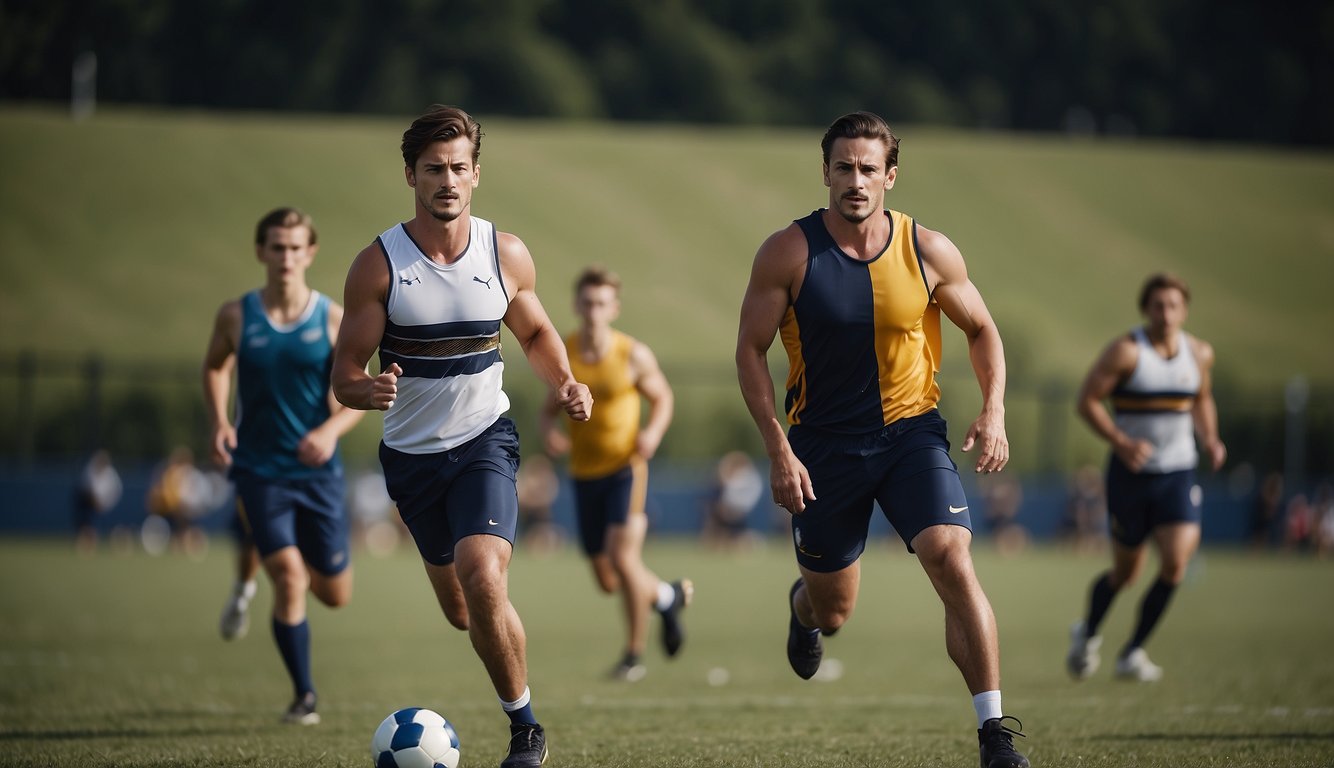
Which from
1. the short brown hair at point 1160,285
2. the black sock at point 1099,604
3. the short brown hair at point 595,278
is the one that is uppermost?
the short brown hair at point 595,278

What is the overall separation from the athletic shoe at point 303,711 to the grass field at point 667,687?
15 cm

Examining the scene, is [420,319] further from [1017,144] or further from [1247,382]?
[1017,144]

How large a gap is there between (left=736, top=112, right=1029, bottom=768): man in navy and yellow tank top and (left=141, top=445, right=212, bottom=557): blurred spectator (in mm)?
23914

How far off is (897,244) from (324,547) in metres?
3.76

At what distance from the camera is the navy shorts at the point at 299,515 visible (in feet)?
26.9

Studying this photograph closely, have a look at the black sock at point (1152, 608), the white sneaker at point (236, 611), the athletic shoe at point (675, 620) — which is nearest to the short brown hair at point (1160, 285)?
the black sock at point (1152, 608)

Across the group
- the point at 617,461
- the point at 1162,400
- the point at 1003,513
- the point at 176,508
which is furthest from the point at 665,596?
the point at 1003,513

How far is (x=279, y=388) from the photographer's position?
830cm

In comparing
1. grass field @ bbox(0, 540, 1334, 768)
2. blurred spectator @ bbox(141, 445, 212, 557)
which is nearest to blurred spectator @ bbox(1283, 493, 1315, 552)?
grass field @ bbox(0, 540, 1334, 768)

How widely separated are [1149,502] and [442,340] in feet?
18.2

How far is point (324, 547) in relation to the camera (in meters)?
8.41

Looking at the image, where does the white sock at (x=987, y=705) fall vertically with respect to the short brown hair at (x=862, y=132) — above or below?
below

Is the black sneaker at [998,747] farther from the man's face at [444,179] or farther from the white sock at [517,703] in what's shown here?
the man's face at [444,179]

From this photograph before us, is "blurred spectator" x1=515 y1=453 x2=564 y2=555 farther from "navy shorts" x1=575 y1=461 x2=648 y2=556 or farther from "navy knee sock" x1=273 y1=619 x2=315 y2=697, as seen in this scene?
"navy knee sock" x1=273 y1=619 x2=315 y2=697
